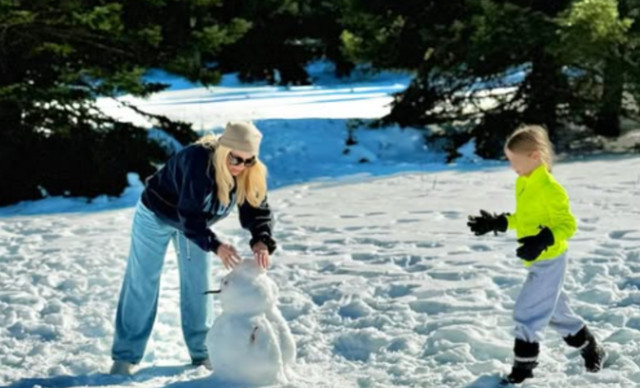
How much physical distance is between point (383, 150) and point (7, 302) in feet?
30.8

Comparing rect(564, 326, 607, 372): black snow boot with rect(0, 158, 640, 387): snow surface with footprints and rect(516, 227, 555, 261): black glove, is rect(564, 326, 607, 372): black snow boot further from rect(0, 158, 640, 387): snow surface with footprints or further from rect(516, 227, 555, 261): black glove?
rect(516, 227, 555, 261): black glove

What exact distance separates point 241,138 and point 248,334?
102cm

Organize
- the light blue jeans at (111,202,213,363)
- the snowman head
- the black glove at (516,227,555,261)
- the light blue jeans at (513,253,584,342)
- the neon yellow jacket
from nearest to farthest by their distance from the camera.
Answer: the black glove at (516,227,555,261), the neon yellow jacket, the light blue jeans at (513,253,584,342), the snowman head, the light blue jeans at (111,202,213,363)

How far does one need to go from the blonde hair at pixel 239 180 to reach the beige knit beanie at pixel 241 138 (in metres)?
0.05

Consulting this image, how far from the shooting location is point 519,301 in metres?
4.94

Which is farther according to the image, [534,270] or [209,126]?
[209,126]

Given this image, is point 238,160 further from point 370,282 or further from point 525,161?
point 370,282

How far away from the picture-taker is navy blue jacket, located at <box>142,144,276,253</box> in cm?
496

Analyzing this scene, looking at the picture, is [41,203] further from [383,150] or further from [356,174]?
[383,150]

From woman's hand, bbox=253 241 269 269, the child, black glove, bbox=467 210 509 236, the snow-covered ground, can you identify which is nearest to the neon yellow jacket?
the child

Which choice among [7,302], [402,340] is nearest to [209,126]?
[7,302]

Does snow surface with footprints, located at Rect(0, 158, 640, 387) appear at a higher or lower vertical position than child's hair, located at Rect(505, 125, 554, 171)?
lower

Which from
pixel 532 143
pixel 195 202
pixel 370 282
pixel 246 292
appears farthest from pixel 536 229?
pixel 370 282

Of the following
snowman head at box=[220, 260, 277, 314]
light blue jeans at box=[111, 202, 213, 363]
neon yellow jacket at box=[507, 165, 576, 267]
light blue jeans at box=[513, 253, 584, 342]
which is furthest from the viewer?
light blue jeans at box=[111, 202, 213, 363]
